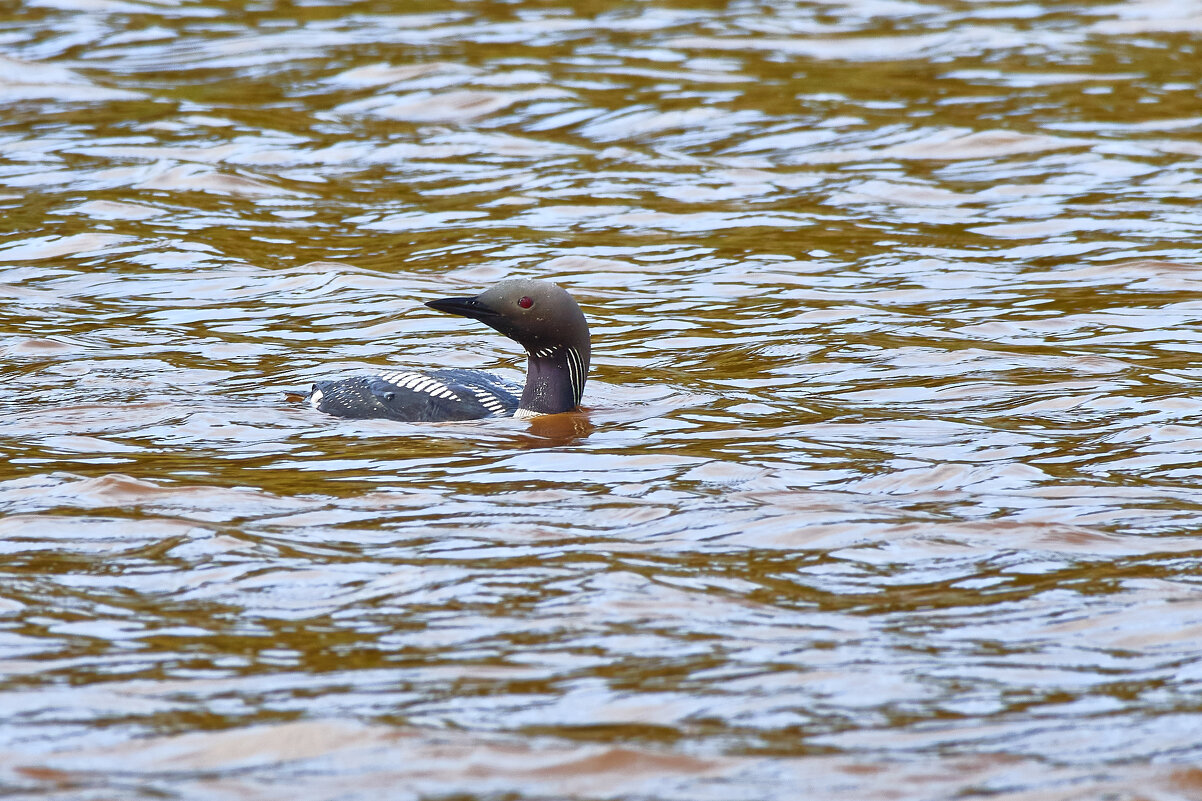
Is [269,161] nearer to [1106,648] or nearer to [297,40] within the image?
[297,40]

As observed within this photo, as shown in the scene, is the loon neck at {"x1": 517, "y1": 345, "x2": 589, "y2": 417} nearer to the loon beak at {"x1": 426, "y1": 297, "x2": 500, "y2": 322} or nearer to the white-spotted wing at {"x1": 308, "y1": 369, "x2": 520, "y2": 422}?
the white-spotted wing at {"x1": 308, "y1": 369, "x2": 520, "y2": 422}

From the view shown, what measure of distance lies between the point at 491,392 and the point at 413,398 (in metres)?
0.46

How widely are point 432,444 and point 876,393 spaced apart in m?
2.37

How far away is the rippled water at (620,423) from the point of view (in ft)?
15.9

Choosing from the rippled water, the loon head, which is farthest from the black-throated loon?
the rippled water

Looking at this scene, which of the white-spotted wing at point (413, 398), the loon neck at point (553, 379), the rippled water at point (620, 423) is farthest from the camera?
the loon neck at point (553, 379)

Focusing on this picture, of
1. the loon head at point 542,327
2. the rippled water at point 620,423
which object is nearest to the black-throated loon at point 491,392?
the loon head at point 542,327

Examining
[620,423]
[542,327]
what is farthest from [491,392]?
[620,423]

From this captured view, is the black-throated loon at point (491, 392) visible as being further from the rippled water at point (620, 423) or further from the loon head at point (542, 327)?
the rippled water at point (620, 423)

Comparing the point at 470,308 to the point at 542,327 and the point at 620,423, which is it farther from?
the point at 620,423

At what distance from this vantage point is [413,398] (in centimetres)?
841

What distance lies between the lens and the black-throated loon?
8.43 meters


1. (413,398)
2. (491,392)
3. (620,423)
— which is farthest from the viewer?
(491,392)

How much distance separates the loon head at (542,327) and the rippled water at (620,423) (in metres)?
0.27
